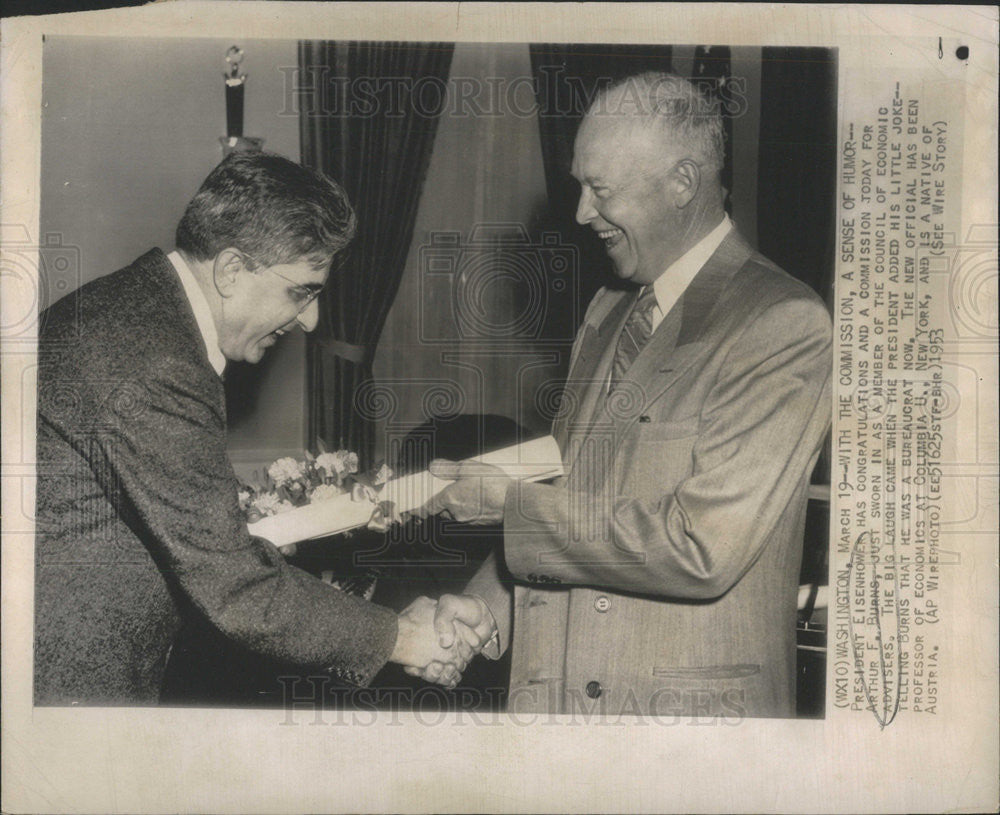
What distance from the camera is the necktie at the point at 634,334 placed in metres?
2.72

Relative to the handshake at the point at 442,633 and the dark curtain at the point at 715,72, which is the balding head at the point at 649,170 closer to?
the dark curtain at the point at 715,72

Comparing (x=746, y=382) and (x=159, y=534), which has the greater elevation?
(x=746, y=382)

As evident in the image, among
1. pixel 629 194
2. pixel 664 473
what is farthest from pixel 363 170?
pixel 664 473

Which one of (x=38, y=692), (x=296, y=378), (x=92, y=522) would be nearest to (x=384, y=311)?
(x=296, y=378)

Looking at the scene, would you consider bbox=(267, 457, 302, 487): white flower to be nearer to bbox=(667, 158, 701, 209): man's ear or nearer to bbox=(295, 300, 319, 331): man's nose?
bbox=(295, 300, 319, 331): man's nose

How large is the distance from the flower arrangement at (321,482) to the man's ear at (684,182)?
1.13 m

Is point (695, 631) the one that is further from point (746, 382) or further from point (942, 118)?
point (942, 118)

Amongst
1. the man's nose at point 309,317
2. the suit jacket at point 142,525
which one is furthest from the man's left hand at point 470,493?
the man's nose at point 309,317

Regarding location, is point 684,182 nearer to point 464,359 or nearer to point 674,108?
point 674,108

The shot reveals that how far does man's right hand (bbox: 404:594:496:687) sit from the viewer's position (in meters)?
2.78

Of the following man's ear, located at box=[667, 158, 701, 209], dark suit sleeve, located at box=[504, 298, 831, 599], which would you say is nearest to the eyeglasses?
dark suit sleeve, located at box=[504, 298, 831, 599]

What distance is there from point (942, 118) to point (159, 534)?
99.2 inches

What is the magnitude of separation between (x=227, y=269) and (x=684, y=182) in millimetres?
1310

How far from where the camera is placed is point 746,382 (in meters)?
2.64
